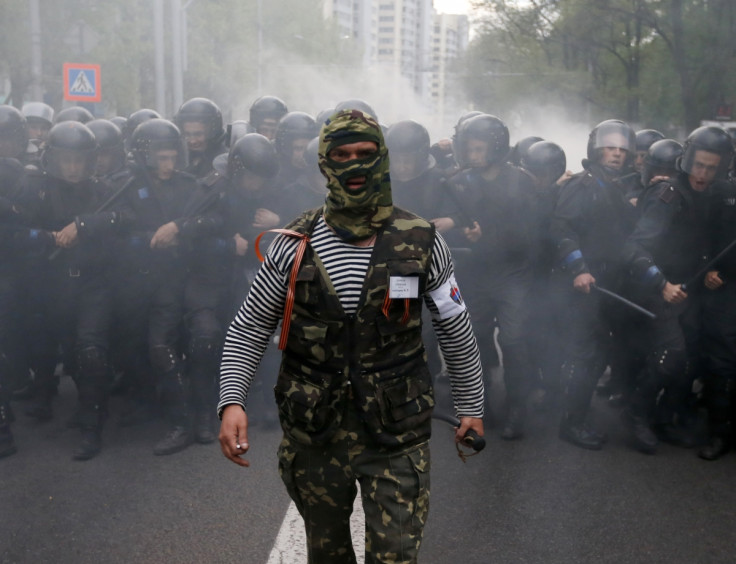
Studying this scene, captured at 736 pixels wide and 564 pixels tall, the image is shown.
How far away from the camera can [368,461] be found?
3.01 meters

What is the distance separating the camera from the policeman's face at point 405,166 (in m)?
6.71

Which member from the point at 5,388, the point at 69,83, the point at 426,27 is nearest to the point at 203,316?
the point at 5,388

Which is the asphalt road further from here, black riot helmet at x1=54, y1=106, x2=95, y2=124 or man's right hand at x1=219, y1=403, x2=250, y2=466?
black riot helmet at x1=54, y1=106, x2=95, y2=124

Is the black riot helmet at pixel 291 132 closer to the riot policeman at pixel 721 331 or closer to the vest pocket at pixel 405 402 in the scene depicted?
the riot policeman at pixel 721 331

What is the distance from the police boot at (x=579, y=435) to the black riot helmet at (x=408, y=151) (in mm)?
1917

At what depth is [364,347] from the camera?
296cm

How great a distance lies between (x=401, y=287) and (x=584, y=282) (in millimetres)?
3177

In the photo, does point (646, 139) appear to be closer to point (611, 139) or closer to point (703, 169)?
point (611, 139)

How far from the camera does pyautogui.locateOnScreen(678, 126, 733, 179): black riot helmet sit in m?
5.86

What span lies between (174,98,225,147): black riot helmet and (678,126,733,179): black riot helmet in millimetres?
3385

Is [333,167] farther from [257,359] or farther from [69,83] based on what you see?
[69,83]

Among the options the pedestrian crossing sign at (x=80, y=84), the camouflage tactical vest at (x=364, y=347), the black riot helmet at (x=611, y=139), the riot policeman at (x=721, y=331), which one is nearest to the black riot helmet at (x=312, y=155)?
the black riot helmet at (x=611, y=139)

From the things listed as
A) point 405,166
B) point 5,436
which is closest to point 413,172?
point 405,166

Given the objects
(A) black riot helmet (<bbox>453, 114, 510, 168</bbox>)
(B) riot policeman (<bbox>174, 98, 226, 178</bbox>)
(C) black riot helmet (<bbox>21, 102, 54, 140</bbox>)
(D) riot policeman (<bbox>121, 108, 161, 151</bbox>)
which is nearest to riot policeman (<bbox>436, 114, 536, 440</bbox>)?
(A) black riot helmet (<bbox>453, 114, 510, 168</bbox>)
